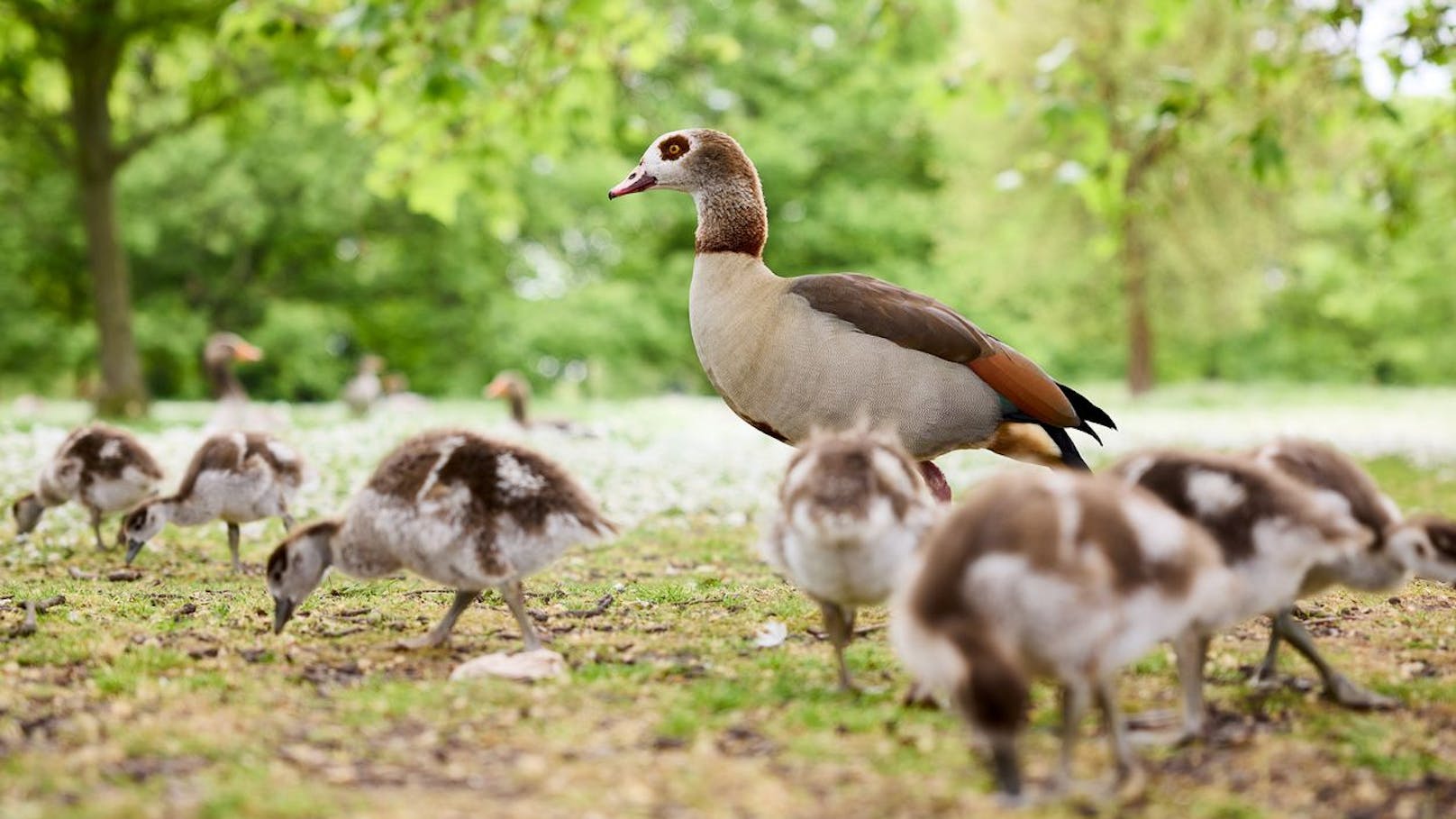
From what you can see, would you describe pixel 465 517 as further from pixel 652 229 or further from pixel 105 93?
pixel 652 229

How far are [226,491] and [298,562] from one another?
8.55 feet

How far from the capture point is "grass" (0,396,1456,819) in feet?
13.1

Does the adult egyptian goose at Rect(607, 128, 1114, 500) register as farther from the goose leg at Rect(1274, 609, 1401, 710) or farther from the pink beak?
the goose leg at Rect(1274, 609, 1401, 710)

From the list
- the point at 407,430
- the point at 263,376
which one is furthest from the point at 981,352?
the point at 263,376

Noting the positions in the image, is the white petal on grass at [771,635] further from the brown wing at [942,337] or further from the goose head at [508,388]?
the goose head at [508,388]

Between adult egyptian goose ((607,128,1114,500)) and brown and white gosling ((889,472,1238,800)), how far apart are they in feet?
8.14

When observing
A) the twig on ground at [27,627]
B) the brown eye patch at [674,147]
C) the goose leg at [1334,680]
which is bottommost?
the goose leg at [1334,680]

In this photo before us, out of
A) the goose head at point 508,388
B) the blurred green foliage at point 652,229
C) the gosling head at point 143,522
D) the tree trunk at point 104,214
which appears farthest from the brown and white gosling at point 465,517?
the blurred green foliage at point 652,229

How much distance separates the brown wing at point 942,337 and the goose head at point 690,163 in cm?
103

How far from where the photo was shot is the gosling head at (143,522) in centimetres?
828

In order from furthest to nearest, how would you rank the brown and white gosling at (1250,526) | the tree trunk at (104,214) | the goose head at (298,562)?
the tree trunk at (104,214) → the goose head at (298,562) → the brown and white gosling at (1250,526)

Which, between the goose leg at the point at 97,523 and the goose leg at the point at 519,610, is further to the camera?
the goose leg at the point at 97,523

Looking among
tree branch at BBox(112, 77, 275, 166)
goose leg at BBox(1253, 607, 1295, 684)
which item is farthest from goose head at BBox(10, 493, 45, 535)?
tree branch at BBox(112, 77, 275, 166)

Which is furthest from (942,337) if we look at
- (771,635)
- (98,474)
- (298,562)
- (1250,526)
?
(98,474)
